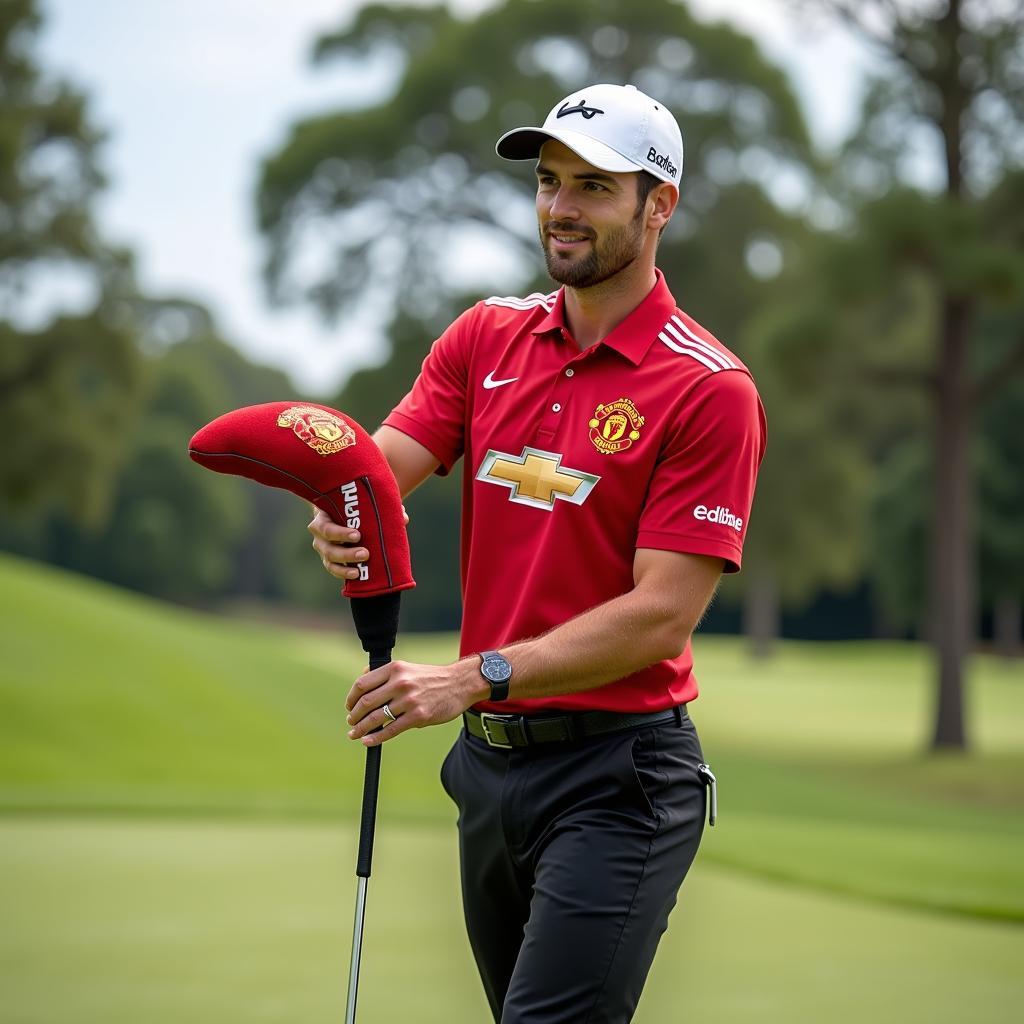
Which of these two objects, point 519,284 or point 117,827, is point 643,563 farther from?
point 519,284

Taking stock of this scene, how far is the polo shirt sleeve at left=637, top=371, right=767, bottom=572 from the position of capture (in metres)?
2.87

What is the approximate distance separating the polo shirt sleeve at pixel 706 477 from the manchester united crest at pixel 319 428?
57cm

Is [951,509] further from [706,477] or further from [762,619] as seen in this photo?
[762,619]

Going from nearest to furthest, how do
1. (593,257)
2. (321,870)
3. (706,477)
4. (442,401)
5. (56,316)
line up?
(706,477), (593,257), (442,401), (321,870), (56,316)

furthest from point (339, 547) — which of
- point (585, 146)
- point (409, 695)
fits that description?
point (585, 146)

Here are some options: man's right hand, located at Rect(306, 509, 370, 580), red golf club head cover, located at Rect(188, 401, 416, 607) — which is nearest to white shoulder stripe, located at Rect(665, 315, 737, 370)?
red golf club head cover, located at Rect(188, 401, 416, 607)

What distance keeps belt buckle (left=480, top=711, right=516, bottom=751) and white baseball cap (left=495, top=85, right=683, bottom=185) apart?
1044 mm

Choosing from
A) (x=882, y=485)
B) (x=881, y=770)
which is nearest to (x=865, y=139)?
(x=881, y=770)

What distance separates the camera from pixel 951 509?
16.7m

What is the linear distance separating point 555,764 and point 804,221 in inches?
854

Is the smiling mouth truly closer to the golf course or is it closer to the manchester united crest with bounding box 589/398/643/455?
the manchester united crest with bounding box 589/398/643/455

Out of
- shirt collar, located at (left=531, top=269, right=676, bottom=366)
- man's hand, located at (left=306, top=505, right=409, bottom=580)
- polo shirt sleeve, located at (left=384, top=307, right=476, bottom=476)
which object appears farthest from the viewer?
polo shirt sleeve, located at (left=384, top=307, right=476, bottom=476)

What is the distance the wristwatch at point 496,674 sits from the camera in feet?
9.05

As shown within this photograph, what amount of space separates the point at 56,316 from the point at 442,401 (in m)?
18.7
